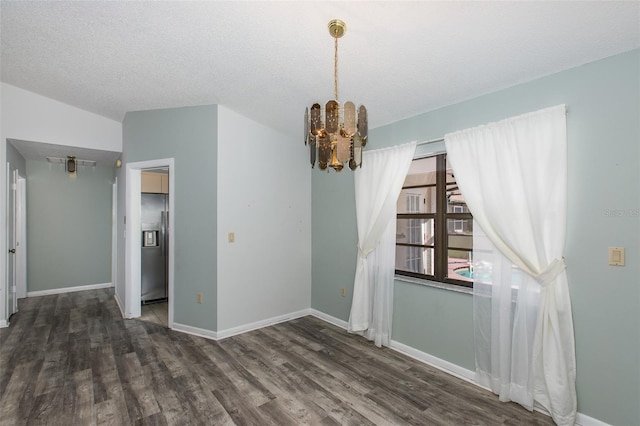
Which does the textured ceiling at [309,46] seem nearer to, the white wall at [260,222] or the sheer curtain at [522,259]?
the sheer curtain at [522,259]

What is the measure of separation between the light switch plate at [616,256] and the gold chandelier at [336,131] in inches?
70.1

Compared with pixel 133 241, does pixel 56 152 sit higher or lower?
higher

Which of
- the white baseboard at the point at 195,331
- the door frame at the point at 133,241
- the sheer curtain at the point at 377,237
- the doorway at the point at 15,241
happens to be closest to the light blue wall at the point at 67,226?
the doorway at the point at 15,241

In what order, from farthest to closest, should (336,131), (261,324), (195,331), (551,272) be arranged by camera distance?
(261,324), (195,331), (551,272), (336,131)

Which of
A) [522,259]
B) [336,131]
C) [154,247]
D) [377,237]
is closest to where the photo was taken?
[336,131]

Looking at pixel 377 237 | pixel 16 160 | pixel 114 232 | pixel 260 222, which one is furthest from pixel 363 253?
pixel 16 160

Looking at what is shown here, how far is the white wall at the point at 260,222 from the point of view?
11.9ft

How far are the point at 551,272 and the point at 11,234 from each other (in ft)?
20.5

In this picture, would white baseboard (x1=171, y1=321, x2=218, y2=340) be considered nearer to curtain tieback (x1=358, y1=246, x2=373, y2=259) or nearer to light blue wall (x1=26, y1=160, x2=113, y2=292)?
curtain tieback (x1=358, y1=246, x2=373, y2=259)

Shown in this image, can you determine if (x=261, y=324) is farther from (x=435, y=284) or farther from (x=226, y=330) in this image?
(x=435, y=284)

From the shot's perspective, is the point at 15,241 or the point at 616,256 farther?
the point at 15,241

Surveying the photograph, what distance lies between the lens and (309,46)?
2199mm

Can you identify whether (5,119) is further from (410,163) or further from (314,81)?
(410,163)

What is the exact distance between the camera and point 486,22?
5.84ft
